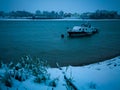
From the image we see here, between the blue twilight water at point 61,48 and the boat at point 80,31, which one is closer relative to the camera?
the blue twilight water at point 61,48

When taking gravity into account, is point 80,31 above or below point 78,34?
above

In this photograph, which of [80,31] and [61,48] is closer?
[61,48]

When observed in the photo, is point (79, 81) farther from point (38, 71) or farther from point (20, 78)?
point (20, 78)

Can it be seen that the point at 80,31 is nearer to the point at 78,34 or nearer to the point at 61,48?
the point at 78,34

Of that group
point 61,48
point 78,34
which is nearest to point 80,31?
point 78,34

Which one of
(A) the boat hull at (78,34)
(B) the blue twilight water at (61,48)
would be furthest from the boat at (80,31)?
(B) the blue twilight water at (61,48)

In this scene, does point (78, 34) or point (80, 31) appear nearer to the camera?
point (78, 34)

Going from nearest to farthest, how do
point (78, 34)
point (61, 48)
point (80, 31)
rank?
point (61, 48), point (78, 34), point (80, 31)

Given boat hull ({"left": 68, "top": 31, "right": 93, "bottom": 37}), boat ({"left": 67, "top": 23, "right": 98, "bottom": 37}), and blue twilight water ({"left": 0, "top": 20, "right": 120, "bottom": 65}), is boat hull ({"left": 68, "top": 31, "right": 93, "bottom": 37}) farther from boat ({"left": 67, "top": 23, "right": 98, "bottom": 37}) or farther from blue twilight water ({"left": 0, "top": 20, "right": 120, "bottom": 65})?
blue twilight water ({"left": 0, "top": 20, "right": 120, "bottom": 65})

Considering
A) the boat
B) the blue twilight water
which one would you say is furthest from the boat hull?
the blue twilight water

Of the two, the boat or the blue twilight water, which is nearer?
the blue twilight water

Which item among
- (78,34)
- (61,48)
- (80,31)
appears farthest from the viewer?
(80,31)

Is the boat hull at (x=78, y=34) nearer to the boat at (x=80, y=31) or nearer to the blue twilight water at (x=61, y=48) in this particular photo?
the boat at (x=80, y=31)

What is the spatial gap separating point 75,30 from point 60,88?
20.5 m
